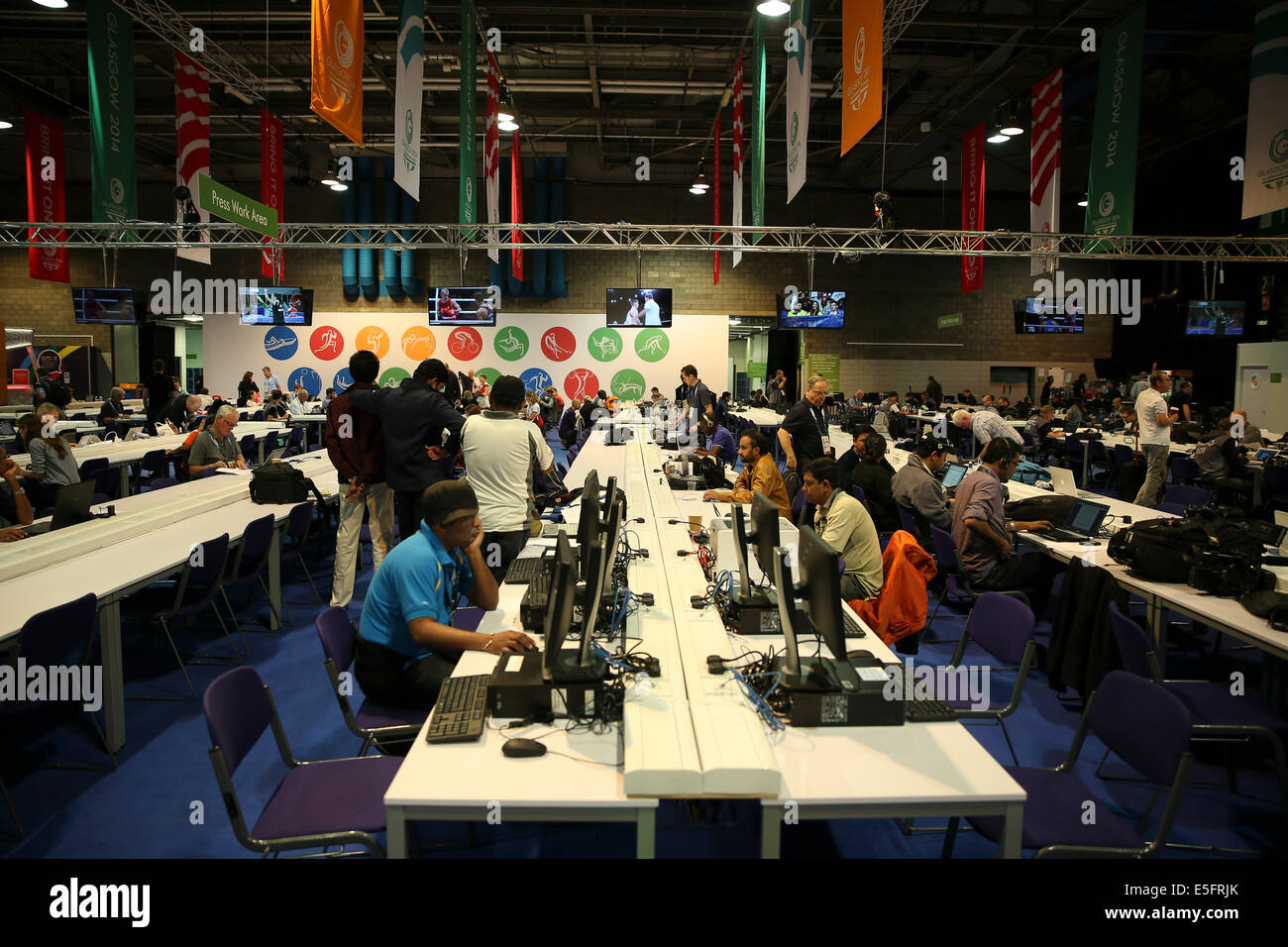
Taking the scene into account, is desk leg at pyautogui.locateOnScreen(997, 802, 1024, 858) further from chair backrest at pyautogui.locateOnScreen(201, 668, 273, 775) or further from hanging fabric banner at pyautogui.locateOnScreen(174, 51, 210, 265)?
hanging fabric banner at pyautogui.locateOnScreen(174, 51, 210, 265)

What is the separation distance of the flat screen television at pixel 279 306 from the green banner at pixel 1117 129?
13.3 metres

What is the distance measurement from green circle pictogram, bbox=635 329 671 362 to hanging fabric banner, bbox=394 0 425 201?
38.5 feet

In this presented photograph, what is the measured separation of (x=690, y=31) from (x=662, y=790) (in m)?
12.5

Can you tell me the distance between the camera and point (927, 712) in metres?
2.38

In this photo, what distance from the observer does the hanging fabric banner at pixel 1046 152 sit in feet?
32.4

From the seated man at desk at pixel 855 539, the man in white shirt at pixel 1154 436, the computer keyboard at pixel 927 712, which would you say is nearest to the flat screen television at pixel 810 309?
the man in white shirt at pixel 1154 436

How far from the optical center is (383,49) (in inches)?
491

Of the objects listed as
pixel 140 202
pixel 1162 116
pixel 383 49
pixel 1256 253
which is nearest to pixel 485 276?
A: pixel 383 49

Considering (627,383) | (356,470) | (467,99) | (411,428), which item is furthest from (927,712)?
(627,383)

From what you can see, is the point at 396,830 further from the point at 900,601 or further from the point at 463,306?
the point at 463,306

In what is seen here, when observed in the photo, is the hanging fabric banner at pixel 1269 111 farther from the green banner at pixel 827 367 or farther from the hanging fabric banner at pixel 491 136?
the green banner at pixel 827 367

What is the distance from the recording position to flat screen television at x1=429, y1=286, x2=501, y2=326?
1452 cm
